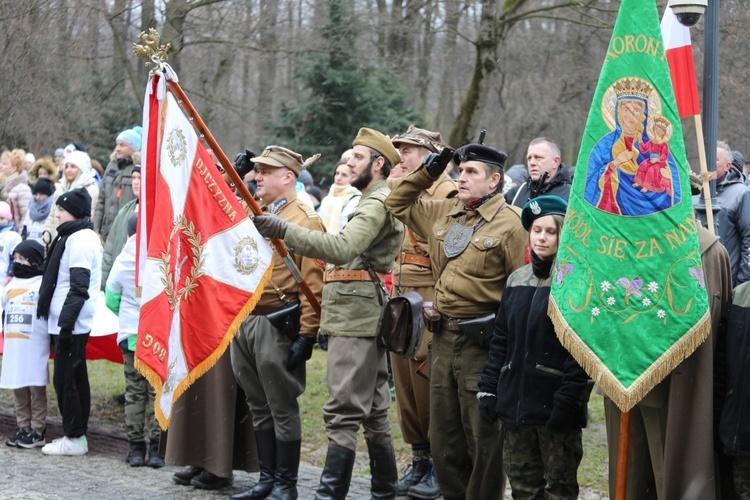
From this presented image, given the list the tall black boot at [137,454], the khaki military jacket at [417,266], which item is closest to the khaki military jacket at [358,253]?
the khaki military jacket at [417,266]

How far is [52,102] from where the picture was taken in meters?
16.0

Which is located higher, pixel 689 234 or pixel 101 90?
pixel 101 90

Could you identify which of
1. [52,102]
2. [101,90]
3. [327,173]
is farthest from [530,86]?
[52,102]

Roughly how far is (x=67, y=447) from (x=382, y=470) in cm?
281

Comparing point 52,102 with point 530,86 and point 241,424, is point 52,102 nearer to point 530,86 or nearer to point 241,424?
point 241,424

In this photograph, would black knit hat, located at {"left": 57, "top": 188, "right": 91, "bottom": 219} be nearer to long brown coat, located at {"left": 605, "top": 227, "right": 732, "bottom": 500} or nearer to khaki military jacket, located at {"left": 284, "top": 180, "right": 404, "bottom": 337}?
khaki military jacket, located at {"left": 284, "top": 180, "right": 404, "bottom": 337}

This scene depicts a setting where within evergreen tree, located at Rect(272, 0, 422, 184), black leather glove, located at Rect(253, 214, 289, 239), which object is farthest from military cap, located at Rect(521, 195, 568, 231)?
evergreen tree, located at Rect(272, 0, 422, 184)

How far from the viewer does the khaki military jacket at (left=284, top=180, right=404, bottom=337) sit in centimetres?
621

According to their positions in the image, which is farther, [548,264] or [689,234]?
[548,264]

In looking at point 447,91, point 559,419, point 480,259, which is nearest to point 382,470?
point 480,259

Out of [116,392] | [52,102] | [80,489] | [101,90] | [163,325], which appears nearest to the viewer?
[163,325]

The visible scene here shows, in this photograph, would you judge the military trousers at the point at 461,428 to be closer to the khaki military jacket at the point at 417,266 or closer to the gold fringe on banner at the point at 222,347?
the khaki military jacket at the point at 417,266

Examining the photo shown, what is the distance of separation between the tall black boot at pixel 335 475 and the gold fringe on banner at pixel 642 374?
5.98 ft

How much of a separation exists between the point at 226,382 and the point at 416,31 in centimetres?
1039
